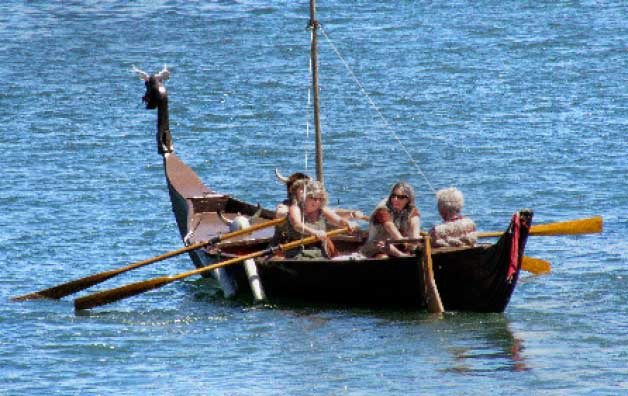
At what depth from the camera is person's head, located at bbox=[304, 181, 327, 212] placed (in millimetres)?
18500

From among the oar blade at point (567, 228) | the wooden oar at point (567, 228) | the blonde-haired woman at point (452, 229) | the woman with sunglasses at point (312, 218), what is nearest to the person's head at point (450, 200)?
the blonde-haired woman at point (452, 229)

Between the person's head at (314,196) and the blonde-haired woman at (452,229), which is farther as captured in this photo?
the person's head at (314,196)

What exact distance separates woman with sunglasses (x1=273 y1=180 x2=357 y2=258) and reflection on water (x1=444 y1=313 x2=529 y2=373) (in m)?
1.77

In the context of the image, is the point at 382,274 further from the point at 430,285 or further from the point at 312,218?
the point at 312,218

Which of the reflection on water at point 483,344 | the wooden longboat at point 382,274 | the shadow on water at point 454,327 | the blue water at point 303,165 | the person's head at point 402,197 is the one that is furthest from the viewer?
the person's head at point 402,197

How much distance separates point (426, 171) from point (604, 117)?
5654 mm

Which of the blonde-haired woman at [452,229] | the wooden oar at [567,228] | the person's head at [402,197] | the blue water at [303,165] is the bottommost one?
the blue water at [303,165]

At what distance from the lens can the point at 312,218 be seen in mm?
18750

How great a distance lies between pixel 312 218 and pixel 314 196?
337 millimetres

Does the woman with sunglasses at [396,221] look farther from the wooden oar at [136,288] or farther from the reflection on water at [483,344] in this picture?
the wooden oar at [136,288]

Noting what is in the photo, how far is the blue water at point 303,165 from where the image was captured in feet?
54.4

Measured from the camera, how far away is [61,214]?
26625 millimetres

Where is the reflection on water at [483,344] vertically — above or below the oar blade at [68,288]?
above

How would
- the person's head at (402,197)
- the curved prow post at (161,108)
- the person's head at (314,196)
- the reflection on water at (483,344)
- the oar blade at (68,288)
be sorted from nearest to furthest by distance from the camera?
the reflection on water at (483,344) → the person's head at (402,197) → the person's head at (314,196) → the oar blade at (68,288) → the curved prow post at (161,108)
